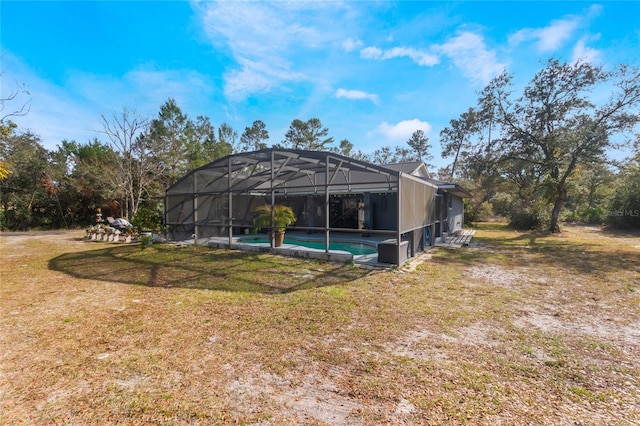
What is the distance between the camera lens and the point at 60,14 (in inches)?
313

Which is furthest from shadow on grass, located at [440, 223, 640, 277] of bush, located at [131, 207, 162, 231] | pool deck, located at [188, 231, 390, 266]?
bush, located at [131, 207, 162, 231]

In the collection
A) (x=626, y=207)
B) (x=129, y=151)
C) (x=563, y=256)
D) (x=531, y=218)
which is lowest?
(x=563, y=256)

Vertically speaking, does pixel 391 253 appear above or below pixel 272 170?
below

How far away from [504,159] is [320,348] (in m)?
16.4

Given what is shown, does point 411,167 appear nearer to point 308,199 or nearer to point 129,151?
point 308,199

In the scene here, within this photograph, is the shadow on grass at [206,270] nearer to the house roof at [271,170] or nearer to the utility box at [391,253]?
the utility box at [391,253]

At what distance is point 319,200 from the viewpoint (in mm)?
15117

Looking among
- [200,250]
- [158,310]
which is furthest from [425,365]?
[200,250]

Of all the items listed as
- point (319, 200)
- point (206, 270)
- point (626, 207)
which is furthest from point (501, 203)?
point (206, 270)

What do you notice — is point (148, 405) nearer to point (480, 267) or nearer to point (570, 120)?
point (480, 267)

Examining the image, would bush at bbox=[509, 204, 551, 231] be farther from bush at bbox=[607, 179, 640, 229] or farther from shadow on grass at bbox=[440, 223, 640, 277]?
shadow on grass at bbox=[440, 223, 640, 277]

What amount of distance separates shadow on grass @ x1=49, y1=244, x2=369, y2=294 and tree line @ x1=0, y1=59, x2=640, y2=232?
17.0 ft

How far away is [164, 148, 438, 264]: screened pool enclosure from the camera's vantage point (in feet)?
26.2

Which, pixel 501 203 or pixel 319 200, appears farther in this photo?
pixel 501 203
